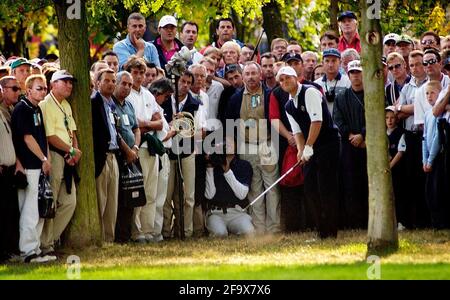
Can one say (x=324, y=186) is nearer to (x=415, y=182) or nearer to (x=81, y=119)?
(x=415, y=182)

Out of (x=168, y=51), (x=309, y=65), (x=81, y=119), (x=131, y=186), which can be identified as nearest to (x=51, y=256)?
(x=81, y=119)

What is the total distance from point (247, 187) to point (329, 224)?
7.74 feet

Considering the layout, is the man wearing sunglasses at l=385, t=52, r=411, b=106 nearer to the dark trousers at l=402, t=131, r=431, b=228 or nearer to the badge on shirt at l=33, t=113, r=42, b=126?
the dark trousers at l=402, t=131, r=431, b=228

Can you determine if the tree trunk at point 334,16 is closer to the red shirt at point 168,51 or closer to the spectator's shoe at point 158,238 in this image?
the red shirt at point 168,51

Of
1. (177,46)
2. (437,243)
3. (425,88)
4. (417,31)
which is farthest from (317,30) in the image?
(437,243)

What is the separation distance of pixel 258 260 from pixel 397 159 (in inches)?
182

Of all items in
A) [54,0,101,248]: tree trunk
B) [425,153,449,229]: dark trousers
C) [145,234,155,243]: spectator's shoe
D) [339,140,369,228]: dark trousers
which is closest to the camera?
[54,0,101,248]: tree trunk

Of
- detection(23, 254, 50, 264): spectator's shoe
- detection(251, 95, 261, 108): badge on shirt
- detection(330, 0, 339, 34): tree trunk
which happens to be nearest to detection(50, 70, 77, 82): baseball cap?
detection(23, 254, 50, 264): spectator's shoe

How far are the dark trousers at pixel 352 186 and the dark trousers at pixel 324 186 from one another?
1.47 meters

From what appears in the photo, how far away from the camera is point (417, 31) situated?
30.2 metres

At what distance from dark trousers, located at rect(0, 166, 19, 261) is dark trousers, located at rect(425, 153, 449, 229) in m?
6.48

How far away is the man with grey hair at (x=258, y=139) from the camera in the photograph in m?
21.6

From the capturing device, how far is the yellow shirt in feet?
59.9

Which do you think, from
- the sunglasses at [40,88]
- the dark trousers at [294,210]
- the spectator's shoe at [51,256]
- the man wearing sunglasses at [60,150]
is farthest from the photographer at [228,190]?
the sunglasses at [40,88]
